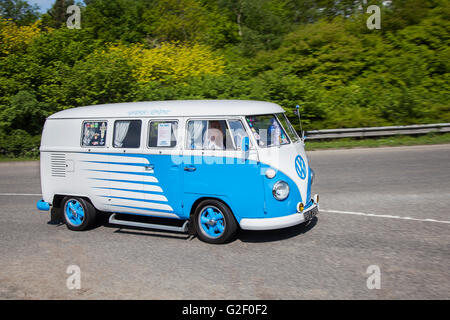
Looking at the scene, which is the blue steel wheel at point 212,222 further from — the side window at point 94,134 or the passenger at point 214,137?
the side window at point 94,134

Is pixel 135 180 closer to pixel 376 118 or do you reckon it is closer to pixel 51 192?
pixel 51 192

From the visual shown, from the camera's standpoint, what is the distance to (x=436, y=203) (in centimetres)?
906

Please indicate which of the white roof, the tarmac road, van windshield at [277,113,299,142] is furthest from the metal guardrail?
the white roof

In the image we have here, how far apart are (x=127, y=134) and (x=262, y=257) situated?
3.20m

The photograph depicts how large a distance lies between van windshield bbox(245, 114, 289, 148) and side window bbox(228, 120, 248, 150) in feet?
0.46

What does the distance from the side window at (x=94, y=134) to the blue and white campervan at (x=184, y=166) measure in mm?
18

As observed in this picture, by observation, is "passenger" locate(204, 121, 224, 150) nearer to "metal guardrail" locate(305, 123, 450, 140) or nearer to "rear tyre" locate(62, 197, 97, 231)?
"rear tyre" locate(62, 197, 97, 231)

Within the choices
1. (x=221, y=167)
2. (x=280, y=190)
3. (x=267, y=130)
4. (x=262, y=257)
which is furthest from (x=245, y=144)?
(x=262, y=257)

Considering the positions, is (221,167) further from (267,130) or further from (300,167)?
(300,167)

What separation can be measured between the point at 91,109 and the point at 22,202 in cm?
425

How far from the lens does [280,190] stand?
680cm

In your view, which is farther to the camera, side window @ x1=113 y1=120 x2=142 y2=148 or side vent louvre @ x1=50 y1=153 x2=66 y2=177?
side vent louvre @ x1=50 y1=153 x2=66 y2=177

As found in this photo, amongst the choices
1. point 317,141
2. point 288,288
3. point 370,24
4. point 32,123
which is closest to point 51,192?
point 288,288

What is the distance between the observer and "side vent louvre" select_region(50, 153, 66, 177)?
8.35 metres
